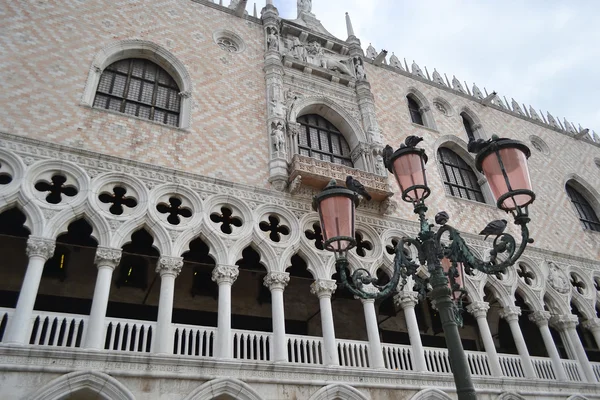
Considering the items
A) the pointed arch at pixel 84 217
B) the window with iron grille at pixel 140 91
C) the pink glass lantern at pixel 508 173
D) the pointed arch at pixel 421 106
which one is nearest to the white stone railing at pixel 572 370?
the pointed arch at pixel 421 106

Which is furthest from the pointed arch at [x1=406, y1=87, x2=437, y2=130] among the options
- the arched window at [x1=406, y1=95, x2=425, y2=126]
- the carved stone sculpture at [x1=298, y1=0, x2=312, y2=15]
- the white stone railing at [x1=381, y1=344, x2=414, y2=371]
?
the white stone railing at [x1=381, y1=344, x2=414, y2=371]

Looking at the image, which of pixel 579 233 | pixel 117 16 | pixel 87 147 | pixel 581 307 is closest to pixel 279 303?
pixel 87 147

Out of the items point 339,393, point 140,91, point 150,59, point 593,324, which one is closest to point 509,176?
point 339,393

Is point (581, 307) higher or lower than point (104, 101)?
lower

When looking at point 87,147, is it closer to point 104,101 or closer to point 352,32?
point 104,101

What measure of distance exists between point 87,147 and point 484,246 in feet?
29.7

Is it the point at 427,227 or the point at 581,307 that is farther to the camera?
the point at 581,307

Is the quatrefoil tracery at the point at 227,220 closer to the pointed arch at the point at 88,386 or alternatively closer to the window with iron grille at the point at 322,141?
the window with iron grille at the point at 322,141

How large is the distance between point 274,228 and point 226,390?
10.9ft

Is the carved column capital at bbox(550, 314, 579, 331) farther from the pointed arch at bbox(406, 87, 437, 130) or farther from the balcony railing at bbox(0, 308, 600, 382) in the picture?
the pointed arch at bbox(406, 87, 437, 130)

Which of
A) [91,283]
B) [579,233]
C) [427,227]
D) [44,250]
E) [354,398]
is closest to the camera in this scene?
[427,227]

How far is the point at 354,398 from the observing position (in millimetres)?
7727

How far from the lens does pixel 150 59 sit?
1066 centimetres

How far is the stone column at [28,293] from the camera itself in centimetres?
623
